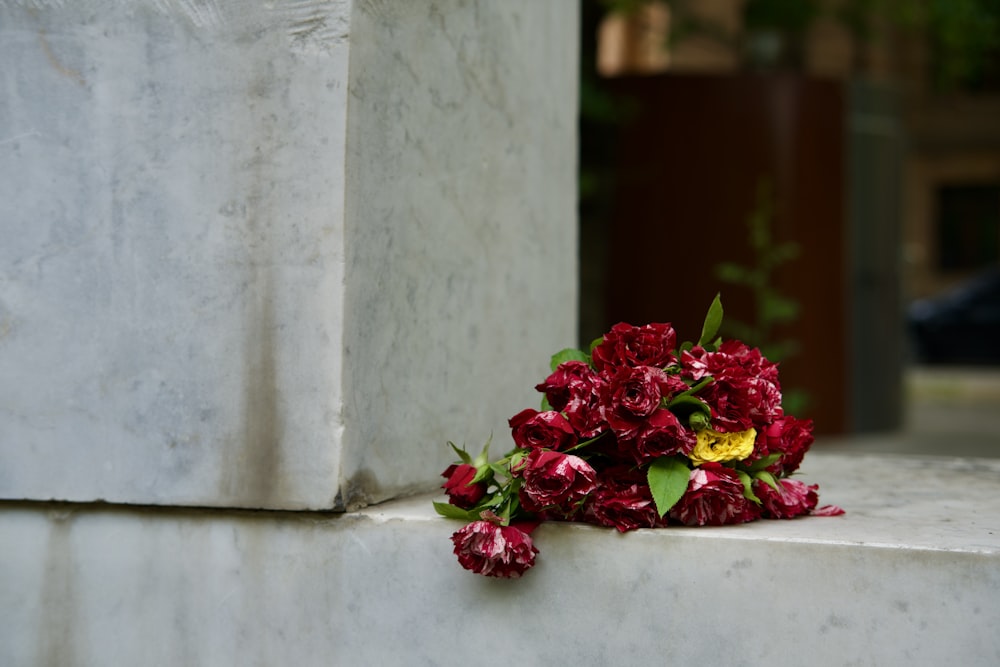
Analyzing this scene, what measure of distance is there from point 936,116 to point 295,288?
21.7 metres

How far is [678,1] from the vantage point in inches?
340

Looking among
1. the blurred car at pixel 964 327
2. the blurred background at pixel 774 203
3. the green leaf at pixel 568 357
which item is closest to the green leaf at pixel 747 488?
the green leaf at pixel 568 357

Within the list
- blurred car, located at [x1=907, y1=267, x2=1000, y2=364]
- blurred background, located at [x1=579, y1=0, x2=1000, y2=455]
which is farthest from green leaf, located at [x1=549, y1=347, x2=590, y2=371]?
blurred car, located at [x1=907, y1=267, x2=1000, y2=364]

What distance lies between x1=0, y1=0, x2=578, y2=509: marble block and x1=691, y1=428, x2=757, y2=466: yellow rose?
0.65 meters

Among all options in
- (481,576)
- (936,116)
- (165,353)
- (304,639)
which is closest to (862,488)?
(481,576)

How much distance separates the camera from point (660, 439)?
7.04 ft

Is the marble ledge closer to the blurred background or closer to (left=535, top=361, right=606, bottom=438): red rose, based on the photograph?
(left=535, top=361, right=606, bottom=438): red rose

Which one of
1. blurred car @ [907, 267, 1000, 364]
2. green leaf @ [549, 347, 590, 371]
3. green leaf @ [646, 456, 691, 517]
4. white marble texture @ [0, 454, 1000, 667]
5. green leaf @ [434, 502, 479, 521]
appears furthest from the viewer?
blurred car @ [907, 267, 1000, 364]

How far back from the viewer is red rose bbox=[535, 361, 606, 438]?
2.20m

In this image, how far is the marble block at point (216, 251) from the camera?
2.34 m

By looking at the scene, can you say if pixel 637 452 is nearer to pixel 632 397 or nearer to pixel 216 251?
pixel 632 397

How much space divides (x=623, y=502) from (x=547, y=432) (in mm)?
183

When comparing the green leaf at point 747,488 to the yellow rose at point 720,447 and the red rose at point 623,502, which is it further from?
the red rose at point 623,502

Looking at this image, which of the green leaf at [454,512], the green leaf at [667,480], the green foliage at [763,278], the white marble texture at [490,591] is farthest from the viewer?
the green foliage at [763,278]
